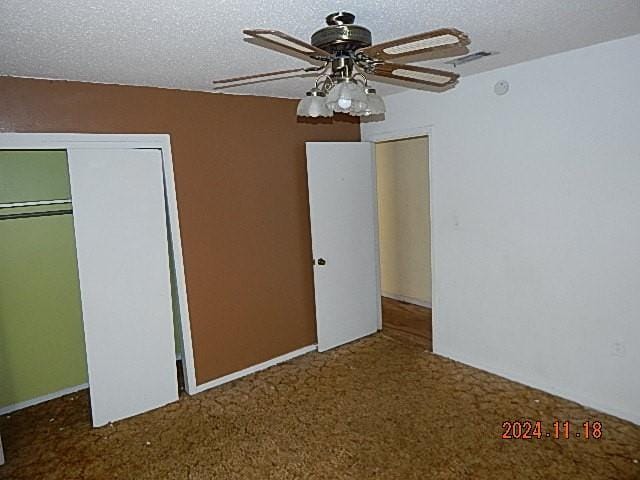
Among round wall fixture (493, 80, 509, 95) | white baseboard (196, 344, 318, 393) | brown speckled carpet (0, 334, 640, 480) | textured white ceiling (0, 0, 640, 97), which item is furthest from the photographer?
white baseboard (196, 344, 318, 393)

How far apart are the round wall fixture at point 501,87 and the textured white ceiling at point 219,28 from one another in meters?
0.36

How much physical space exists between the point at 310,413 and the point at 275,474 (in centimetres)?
68

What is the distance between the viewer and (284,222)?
4.12m

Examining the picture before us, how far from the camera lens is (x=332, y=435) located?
117 inches

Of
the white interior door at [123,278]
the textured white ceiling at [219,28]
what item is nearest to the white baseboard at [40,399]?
the white interior door at [123,278]

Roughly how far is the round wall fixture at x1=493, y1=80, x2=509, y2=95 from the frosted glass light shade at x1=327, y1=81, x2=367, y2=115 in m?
2.04

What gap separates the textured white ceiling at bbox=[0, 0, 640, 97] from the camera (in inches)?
73.8

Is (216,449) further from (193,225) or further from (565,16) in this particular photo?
(565,16)

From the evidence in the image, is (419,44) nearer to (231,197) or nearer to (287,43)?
(287,43)

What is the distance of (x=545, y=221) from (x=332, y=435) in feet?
6.96

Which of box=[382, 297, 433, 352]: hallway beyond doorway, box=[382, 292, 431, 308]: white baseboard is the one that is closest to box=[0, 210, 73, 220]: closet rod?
box=[382, 297, 433, 352]: hallway beyond doorway

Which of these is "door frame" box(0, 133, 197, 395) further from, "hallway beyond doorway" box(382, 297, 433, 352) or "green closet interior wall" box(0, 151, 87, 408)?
"hallway beyond doorway" box(382, 297, 433, 352)

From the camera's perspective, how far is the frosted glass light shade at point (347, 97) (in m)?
1.73

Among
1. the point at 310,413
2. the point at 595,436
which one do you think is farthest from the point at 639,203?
the point at 310,413
